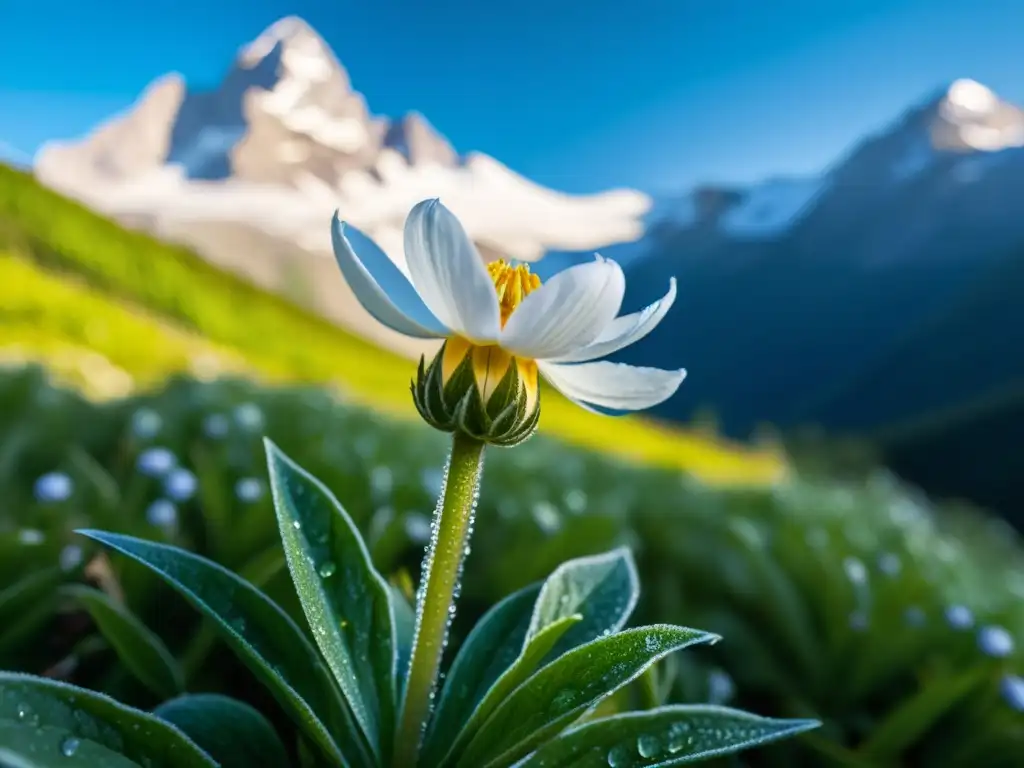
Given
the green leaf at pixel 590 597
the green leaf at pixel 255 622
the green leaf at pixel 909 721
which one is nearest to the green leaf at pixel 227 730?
the green leaf at pixel 255 622

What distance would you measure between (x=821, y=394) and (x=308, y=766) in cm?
7445

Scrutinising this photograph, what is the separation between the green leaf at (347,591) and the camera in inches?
40.5

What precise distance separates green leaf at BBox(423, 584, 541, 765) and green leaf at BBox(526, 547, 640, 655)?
2.6 inches

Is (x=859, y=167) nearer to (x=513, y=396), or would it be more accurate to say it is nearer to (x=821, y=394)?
(x=821, y=394)

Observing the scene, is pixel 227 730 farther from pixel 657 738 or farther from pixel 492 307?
pixel 492 307

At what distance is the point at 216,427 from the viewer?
261 cm

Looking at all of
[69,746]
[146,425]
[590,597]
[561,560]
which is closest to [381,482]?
[561,560]

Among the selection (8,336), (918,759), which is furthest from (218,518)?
(8,336)

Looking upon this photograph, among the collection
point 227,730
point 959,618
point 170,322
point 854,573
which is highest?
point 170,322

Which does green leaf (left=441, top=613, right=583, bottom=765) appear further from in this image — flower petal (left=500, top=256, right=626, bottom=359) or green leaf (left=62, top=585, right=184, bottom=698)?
green leaf (left=62, top=585, right=184, bottom=698)

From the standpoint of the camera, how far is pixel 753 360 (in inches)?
3250

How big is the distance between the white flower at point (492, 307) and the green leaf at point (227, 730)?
1.92 feet

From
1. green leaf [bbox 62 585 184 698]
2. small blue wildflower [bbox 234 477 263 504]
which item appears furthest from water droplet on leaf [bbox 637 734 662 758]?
small blue wildflower [bbox 234 477 263 504]

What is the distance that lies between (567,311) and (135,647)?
91 centimetres
